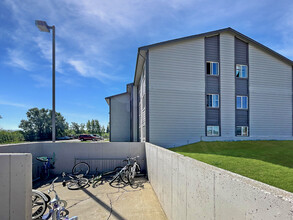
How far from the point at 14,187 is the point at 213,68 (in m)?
12.7

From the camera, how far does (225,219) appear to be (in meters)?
1.74

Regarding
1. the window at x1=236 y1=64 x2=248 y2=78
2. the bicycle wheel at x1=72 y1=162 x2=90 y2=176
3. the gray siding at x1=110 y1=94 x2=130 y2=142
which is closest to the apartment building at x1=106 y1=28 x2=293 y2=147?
the window at x1=236 y1=64 x2=248 y2=78

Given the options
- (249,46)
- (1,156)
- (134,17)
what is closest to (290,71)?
(249,46)

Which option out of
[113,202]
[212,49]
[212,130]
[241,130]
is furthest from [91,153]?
[212,49]

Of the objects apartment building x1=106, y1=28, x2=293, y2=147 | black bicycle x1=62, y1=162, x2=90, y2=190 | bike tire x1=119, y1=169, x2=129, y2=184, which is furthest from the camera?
apartment building x1=106, y1=28, x2=293, y2=147

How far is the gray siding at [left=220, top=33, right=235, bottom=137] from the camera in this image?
12.1 m

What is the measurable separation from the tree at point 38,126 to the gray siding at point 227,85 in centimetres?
4655

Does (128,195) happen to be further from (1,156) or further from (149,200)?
(1,156)

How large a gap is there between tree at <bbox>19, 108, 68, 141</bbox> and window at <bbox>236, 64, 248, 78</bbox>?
156 ft

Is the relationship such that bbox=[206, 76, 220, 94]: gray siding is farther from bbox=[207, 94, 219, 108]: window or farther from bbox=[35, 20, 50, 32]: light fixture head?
bbox=[35, 20, 50, 32]: light fixture head

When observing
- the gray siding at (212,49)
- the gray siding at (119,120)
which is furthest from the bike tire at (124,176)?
the gray siding at (119,120)

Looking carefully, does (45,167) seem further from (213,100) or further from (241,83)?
(241,83)

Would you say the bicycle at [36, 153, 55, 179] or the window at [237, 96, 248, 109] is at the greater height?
the window at [237, 96, 248, 109]

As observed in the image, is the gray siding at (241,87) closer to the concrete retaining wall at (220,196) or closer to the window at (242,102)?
the window at (242,102)
